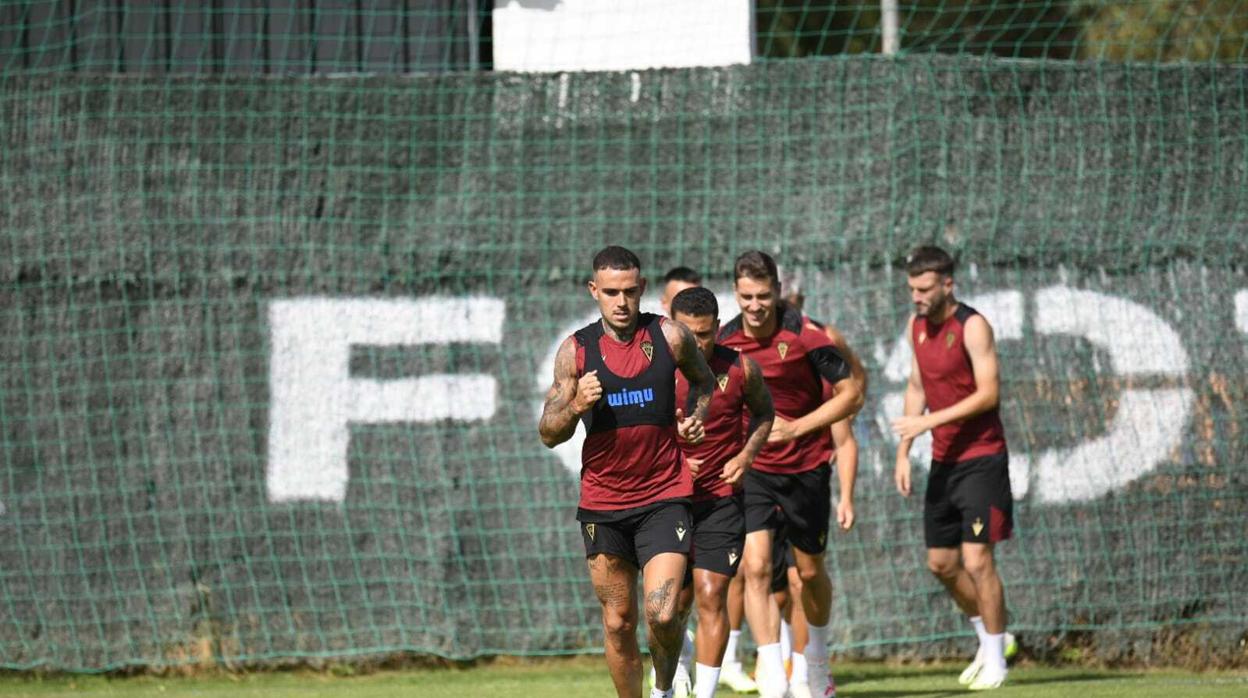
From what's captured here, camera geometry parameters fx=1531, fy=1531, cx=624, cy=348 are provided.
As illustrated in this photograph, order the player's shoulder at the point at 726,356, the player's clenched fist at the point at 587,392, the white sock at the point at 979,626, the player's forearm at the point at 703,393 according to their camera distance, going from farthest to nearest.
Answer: the white sock at the point at 979,626
the player's shoulder at the point at 726,356
the player's forearm at the point at 703,393
the player's clenched fist at the point at 587,392

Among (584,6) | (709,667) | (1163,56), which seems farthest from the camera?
(1163,56)

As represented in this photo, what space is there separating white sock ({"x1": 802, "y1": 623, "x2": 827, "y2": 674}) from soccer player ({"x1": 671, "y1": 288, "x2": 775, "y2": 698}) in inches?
44.4

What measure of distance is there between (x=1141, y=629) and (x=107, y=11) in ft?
26.8

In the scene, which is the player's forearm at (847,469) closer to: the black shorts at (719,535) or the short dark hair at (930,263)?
the short dark hair at (930,263)

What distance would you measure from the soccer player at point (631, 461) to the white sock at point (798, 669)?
1.87 meters

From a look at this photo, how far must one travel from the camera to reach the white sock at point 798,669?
8.25 m

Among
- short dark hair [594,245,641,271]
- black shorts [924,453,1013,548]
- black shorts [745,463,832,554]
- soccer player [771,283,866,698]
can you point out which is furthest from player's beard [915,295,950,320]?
short dark hair [594,245,641,271]

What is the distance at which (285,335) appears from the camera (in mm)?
9914

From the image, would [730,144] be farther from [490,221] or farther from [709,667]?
[709,667]

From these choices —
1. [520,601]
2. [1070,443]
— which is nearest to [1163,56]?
[1070,443]

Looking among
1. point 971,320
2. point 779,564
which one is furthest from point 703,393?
point 971,320

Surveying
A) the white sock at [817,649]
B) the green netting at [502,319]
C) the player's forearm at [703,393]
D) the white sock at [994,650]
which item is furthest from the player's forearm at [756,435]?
the green netting at [502,319]

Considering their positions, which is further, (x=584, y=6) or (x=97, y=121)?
(x=584, y=6)

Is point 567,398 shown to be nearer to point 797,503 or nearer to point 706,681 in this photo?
point 706,681
